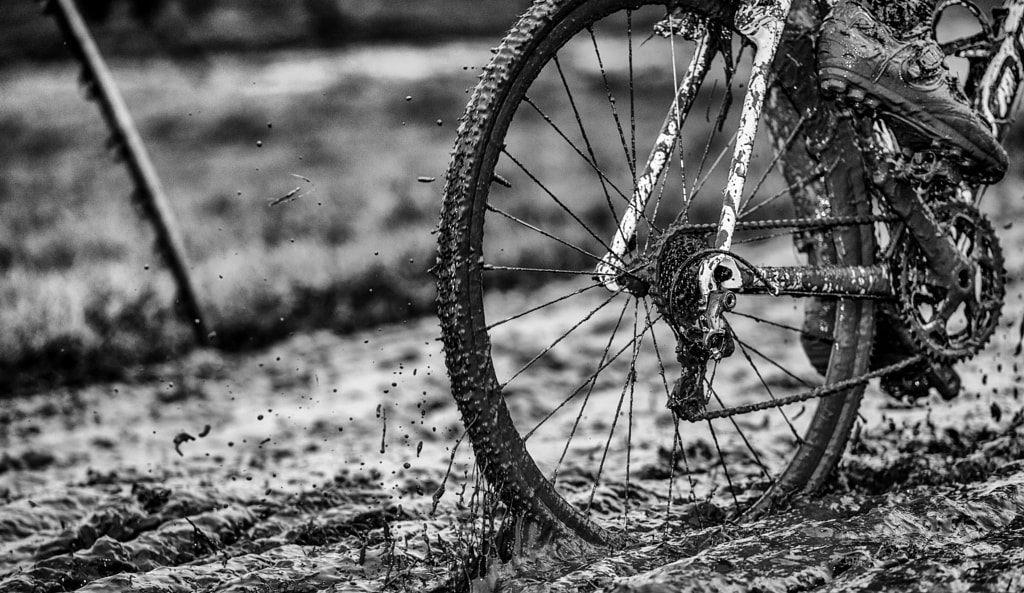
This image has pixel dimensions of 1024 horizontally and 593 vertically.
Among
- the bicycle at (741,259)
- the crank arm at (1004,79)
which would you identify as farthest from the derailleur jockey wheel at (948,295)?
the crank arm at (1004,79)

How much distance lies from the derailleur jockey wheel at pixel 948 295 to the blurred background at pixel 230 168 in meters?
4.27

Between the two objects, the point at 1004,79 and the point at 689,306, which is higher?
the point at 1004,79

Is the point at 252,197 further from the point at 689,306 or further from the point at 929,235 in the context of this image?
the point at 689,306

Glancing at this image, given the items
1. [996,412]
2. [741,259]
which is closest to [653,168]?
[741,259]

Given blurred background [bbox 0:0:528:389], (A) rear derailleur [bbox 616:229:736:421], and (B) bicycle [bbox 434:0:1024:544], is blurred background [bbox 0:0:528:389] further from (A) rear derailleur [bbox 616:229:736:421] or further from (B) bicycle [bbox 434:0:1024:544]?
(A) rear derailleur [bbox 616:229:736:421]

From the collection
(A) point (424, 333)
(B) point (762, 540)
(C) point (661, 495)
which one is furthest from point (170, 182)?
(B) point (762, 540)

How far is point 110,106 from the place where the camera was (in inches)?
307

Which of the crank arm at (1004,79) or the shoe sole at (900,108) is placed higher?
the crank arm at (1004,79)

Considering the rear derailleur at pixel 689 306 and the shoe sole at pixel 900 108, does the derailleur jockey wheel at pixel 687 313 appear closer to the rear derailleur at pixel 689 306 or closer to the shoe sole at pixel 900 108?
the rear derailleur at pixel 689 306

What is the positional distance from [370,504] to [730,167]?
2084 millimetres

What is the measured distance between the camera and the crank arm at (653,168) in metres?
3.28

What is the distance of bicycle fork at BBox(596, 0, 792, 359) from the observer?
10.3 feet

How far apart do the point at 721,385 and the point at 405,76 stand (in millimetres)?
A: 10554

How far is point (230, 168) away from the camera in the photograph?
13.2 meters
